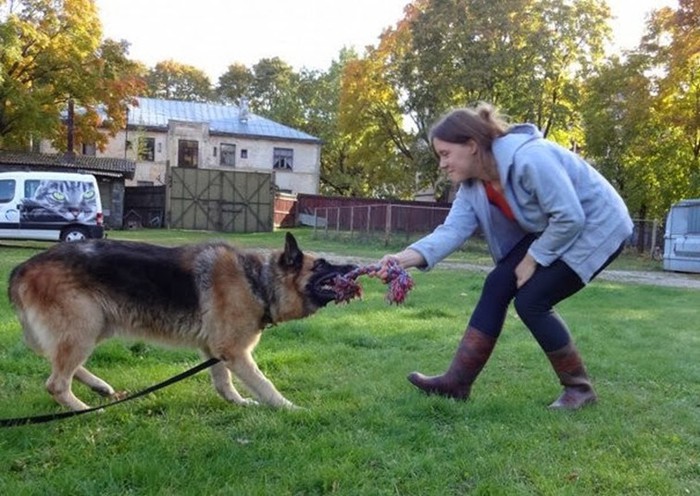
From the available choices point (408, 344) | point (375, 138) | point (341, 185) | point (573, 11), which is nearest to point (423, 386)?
point (408, 344)

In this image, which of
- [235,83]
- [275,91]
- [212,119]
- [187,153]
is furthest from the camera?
[235,83]

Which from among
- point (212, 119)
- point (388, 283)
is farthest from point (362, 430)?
point (212, 119)

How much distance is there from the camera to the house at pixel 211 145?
47.9 m

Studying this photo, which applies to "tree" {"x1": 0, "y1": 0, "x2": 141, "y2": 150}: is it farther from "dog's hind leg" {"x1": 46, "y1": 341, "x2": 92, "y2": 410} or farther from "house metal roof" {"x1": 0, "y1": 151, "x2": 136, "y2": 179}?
"dog's hind leg" {"x1": 46, "y1": 341, "x2": 92, "y2": 410}

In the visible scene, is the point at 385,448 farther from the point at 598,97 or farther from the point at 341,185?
the point at 341,185

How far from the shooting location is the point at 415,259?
14.5 feet

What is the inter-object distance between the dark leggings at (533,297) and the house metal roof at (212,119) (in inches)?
1824

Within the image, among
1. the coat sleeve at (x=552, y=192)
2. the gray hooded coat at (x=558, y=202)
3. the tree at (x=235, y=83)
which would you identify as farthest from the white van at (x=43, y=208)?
the tree at (x=235, y=83)

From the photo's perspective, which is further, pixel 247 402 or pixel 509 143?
pixel 247 402

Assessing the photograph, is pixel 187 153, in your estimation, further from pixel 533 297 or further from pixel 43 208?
pixel 533 297

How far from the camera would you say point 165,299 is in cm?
425

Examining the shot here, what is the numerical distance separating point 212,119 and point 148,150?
19.1 ft

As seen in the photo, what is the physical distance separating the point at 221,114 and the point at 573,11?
2827cm

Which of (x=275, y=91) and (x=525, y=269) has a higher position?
(x=275, y=91)
